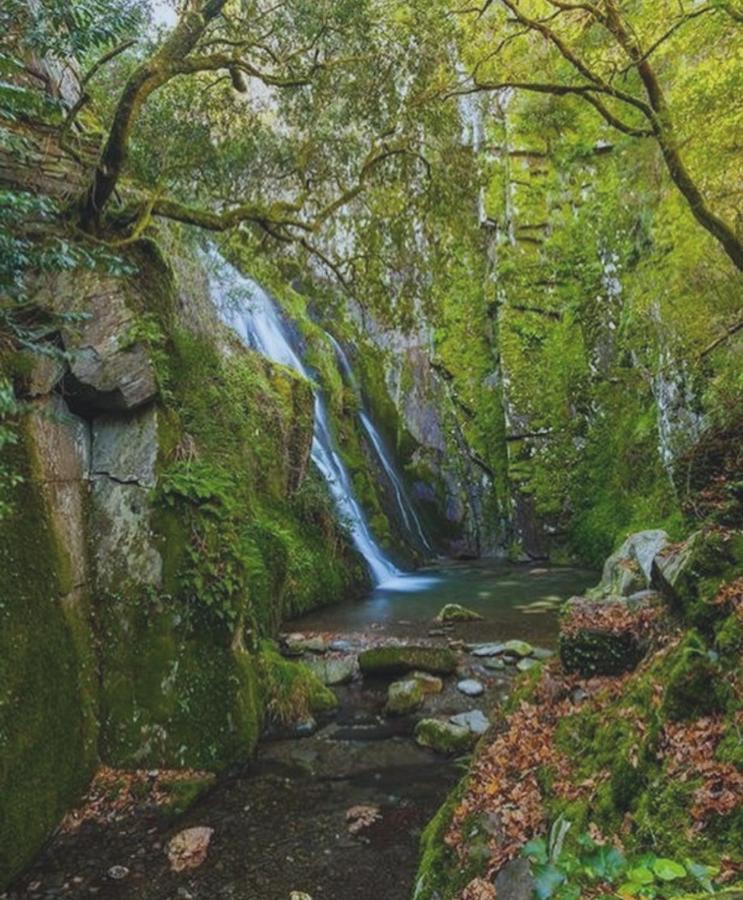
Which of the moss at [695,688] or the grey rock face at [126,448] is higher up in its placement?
the grey rock face at [126,448]

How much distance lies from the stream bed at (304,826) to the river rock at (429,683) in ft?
0.43

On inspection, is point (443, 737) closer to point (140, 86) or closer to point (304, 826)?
point (304, 826)

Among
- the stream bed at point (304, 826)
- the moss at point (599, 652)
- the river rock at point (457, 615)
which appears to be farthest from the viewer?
the river rock at point (457, 615)

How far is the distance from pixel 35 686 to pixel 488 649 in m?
5.69

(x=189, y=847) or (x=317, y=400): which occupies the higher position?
(x=317, y=400)

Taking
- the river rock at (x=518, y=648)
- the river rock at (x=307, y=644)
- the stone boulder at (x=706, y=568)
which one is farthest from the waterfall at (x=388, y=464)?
the stone boulder at (x=706, y=568)

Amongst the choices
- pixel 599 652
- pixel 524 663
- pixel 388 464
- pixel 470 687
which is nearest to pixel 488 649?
pixel 524 663

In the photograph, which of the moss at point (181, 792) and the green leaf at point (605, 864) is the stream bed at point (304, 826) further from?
the green leaf at point (605, 864)

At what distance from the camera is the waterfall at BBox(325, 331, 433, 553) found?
714 inches

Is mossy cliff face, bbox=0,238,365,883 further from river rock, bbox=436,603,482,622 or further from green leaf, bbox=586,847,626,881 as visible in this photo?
river rock, bbox=436,603,482,622

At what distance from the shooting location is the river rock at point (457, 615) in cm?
1044

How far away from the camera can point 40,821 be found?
4.33 meters

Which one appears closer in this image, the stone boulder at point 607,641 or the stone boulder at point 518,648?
the stone boulder at point 607,641

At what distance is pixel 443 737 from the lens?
584cm
